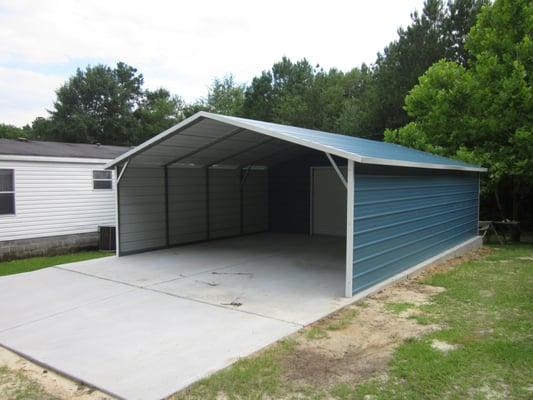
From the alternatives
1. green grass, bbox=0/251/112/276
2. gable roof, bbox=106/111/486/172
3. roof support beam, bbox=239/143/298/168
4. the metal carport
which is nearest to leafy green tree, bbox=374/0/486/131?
the metal carport

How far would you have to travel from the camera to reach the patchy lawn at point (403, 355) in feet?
10.1

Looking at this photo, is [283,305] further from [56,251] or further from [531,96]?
[531,96]

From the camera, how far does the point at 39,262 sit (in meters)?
8.75

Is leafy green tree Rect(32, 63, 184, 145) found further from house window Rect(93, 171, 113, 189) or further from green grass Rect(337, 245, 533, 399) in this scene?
green grass Rect(337, 245, 533, 399)

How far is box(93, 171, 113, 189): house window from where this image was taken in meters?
11.0

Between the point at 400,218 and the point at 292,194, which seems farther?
the point at 292,194

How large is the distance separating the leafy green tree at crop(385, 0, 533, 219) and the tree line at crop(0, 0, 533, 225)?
0.03 meters

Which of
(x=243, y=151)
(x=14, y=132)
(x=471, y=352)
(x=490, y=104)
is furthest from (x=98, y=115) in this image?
(x=471, y=352)

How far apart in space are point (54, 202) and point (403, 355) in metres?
8.74

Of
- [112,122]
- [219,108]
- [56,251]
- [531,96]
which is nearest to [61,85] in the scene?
[112,122]

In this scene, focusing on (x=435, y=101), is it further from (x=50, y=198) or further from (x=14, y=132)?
(x=14, y=132)

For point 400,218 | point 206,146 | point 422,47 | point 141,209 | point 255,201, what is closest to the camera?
point 400,218

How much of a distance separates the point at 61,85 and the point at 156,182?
78.6ft

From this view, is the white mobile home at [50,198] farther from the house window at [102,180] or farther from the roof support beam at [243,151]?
the roof support beam at [243,151]
